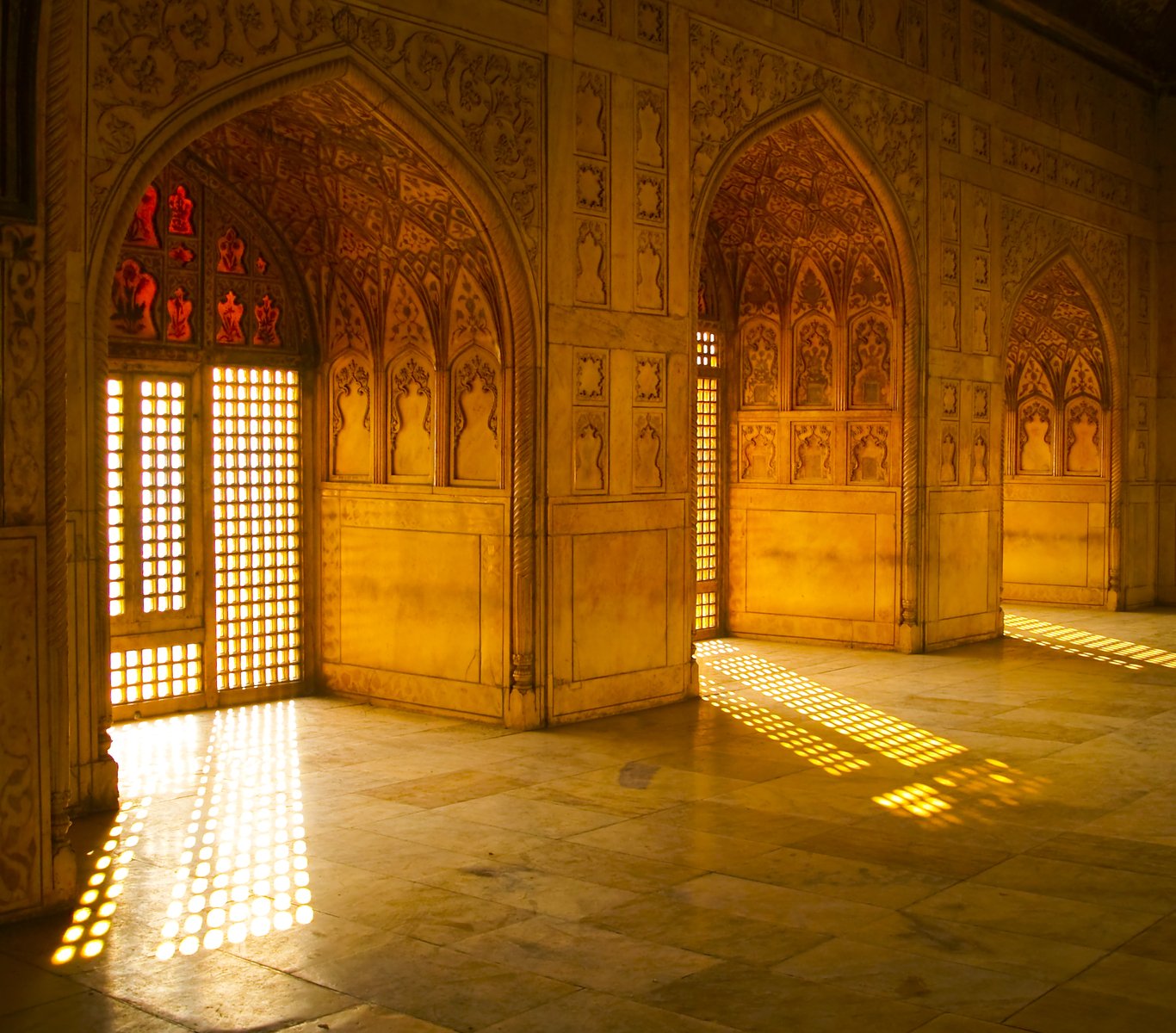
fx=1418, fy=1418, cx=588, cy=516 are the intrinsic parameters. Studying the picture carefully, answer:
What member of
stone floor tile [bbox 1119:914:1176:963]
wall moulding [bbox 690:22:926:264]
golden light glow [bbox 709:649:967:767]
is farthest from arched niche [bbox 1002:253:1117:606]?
stone floor tile [bbox 1119:914:1176:963]

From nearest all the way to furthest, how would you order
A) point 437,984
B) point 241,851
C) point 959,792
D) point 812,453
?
point 437,984, point 241,851, point 959,792, point 812,453

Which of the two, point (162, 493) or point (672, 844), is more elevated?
point (162, 493)

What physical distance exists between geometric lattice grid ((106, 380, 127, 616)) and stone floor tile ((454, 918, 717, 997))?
4.55 m

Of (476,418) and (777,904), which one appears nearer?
(777,904)

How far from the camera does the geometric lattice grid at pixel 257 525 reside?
907cm

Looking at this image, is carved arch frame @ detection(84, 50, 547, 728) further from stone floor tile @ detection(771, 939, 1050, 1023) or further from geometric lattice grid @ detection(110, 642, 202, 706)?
stone floor tile @ detection(771, 939, 1050, 1023)

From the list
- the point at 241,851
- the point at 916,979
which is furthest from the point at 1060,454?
the point at 916,979

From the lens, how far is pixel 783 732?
326 inches

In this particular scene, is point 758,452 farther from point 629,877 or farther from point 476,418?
point 629,877

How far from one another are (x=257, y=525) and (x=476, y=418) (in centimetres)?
175

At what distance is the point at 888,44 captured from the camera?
1105 cm

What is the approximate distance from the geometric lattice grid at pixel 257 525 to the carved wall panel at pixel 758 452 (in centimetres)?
433

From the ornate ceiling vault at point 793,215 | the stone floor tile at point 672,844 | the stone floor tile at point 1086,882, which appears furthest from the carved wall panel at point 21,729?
the ornate ceiling vault at point 793,215

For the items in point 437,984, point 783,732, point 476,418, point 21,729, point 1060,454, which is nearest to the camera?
point 437,984
